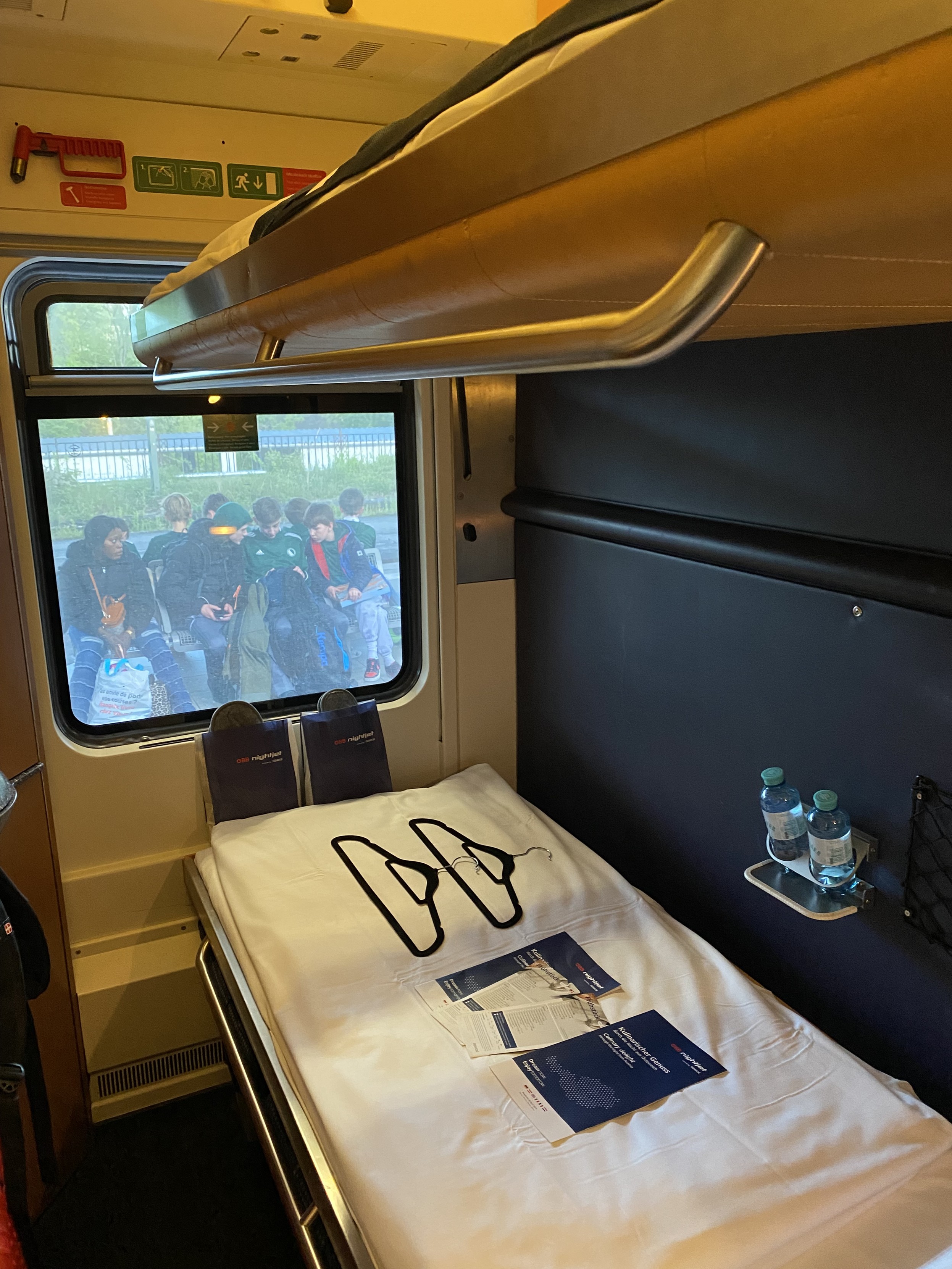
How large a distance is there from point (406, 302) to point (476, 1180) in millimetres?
1354

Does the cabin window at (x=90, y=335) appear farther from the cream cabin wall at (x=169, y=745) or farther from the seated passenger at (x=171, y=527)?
the seated passenger at (x=171, y=527)

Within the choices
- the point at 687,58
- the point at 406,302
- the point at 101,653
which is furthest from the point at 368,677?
the point at 687,58

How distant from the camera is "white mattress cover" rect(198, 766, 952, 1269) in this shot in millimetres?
1386

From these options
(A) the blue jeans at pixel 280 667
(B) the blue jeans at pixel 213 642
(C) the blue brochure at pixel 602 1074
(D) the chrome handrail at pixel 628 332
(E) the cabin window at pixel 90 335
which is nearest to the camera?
(D) the chrome handrail at pixel 628 332

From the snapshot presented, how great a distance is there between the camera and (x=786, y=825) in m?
1.92

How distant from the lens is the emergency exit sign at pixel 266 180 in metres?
2.34

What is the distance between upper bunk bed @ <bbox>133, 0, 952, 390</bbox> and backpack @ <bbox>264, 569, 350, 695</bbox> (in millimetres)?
1800

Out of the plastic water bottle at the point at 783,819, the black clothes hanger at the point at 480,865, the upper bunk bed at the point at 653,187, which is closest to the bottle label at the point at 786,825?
the plastic water bottle at the point at 783,819

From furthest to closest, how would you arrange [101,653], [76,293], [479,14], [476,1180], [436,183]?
1. [101,653]
2. [76,293]
3. [479,14]
4. [476,1180]
5. [436,183]

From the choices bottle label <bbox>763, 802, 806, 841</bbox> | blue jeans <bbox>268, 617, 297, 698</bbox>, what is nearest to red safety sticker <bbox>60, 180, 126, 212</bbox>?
blue jeans <bbox>268, 617, 297, 698</bbox>

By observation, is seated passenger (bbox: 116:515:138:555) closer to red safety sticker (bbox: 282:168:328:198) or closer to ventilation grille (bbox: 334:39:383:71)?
red safety sticker (bbox: 282:168:328:198)

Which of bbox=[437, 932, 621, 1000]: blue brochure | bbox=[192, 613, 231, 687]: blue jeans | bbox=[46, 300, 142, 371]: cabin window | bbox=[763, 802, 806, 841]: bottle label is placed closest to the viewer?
bbox=[763, 802, 806, 841]: bottle label

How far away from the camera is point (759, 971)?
2.20 m

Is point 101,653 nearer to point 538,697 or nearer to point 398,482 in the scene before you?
point 398,482
